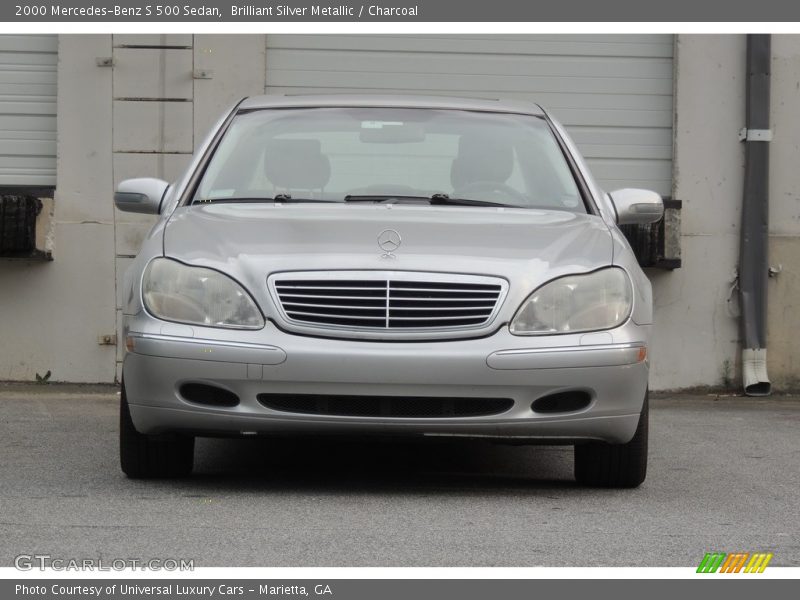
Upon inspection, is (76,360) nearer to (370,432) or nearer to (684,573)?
(370,432)

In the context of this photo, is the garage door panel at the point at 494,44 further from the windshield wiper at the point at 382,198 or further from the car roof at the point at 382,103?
the windshield wiper at the point at 382,198

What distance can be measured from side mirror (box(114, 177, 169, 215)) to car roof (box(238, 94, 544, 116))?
2.19ft

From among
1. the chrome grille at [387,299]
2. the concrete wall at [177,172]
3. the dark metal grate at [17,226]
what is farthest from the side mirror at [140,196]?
the concrete wall at [177,172]

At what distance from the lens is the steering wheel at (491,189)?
6516 millimetres

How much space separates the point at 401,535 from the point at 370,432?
788 mm

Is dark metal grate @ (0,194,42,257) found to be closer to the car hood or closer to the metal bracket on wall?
the car hood

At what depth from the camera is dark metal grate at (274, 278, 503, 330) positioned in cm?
544

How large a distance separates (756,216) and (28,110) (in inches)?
208

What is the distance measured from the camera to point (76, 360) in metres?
10.9

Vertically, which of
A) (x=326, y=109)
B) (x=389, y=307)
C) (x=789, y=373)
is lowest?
(x=789, y=373)

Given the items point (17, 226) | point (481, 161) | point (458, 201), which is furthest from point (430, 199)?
point (17, 226)

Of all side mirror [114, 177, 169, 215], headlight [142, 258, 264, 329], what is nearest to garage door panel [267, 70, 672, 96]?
side mirror [114, 177, 169, 215]

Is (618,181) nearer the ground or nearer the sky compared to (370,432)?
nearer the sky

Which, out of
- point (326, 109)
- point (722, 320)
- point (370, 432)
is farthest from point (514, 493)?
point (722, 320)
